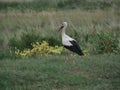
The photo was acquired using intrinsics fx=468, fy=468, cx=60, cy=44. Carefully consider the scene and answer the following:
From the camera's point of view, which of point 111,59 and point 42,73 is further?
point 111,59

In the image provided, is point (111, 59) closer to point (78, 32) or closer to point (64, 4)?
point (78, 32)

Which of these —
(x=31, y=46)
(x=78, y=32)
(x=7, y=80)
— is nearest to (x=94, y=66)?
(x=7, y=80)

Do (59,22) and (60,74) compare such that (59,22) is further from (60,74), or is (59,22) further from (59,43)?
(60,74)

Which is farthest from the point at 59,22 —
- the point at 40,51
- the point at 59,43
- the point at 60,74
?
the point at 60,74

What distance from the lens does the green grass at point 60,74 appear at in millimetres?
10195

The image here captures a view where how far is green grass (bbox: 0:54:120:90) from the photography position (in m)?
10.2

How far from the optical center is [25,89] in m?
9.94

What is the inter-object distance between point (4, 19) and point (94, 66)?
12.1 m

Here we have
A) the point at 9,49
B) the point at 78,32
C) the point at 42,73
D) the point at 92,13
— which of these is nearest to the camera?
the point at 42,73

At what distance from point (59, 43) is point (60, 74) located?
18.9 ft

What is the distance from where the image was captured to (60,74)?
11039 millimetres

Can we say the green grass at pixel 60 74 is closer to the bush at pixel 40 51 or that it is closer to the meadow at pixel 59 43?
the meadow at pixel 59 43

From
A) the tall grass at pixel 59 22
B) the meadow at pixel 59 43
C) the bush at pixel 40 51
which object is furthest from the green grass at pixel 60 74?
the tall grass at pixel 59 22

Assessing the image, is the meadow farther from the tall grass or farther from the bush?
the bush
